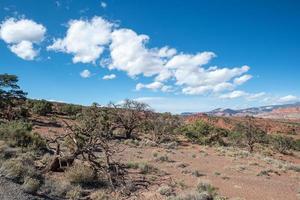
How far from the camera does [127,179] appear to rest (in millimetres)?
15078

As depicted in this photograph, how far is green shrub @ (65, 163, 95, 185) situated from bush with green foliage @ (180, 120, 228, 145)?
28.5 m

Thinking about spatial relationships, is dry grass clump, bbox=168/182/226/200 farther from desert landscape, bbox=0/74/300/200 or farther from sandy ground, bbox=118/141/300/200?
sandy ground, bbox=118/141/300/200

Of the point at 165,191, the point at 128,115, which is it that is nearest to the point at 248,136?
the point at 128,115

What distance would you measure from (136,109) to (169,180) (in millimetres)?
24619

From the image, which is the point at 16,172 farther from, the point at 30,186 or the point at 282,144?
the point at 282,144

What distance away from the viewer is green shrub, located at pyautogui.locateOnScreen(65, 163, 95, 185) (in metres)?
13.5

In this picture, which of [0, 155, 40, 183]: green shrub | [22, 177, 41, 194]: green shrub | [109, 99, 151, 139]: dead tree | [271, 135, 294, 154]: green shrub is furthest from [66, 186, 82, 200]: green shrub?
[271, 135, 294, 154]: green shrub

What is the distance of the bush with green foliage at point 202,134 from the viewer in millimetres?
41888

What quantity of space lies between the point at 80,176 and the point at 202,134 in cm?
3220

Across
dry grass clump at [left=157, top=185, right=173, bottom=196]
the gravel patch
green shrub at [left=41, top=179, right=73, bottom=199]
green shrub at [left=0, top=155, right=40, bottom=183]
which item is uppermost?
green shrub at [left=0, top=155, right=40, bottom=183]

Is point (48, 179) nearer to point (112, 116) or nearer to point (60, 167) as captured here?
point (60, 167)

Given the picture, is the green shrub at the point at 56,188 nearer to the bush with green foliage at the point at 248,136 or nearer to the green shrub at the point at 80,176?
the green shrub at the point at 80,176

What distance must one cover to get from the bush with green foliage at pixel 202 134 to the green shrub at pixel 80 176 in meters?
28.5

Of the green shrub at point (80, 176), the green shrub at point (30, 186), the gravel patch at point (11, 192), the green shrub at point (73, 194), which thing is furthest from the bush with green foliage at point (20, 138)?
the gravel patch at point (11, 192)
